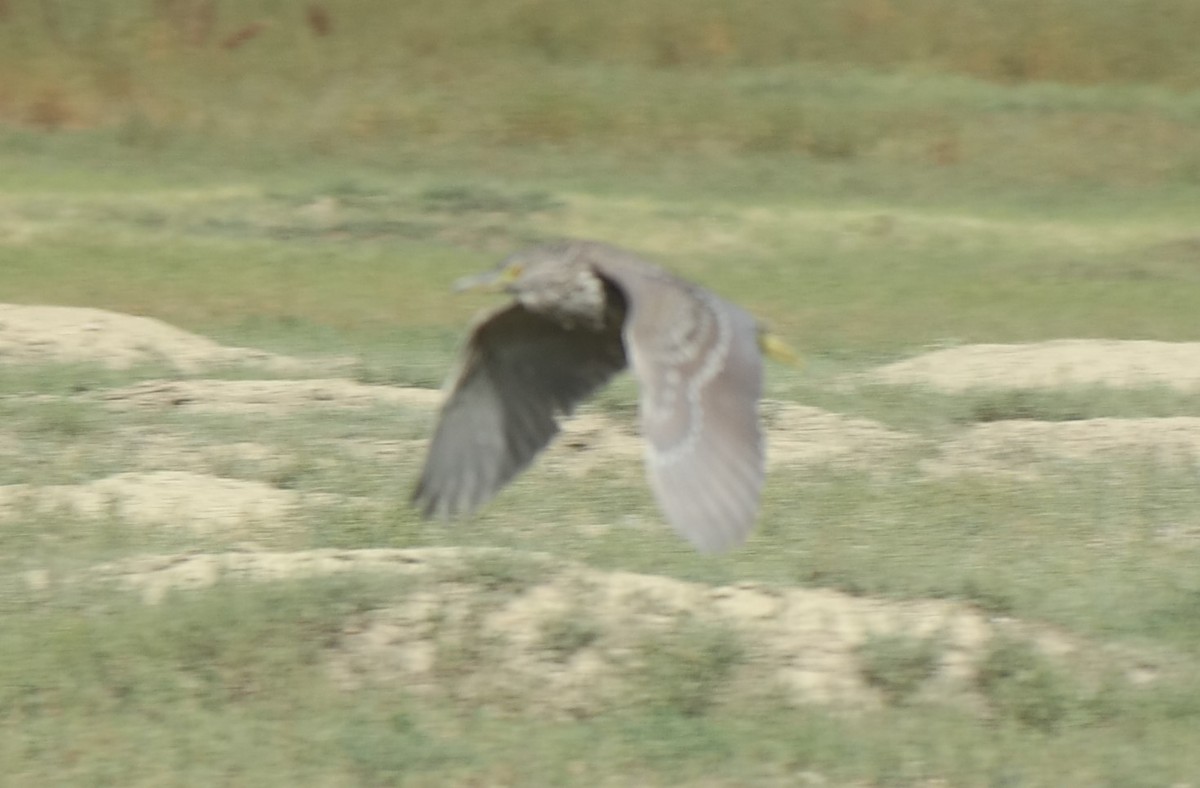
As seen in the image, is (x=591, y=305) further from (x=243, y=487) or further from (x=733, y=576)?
(x=243, y=487)

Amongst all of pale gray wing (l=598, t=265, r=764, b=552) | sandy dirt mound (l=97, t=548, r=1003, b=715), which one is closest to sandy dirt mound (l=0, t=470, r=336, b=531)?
sandy dirt mound (l=97, t=548, r=1003, b=715)

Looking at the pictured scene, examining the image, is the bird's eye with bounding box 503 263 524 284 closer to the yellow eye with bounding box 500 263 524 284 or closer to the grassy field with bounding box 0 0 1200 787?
the yellow eye with bounding box 500 263 524 284

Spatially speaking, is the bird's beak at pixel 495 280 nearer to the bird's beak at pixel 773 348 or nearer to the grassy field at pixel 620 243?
the bird's beak at pixel 773 348

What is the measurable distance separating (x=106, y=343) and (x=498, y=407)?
12.1 ft

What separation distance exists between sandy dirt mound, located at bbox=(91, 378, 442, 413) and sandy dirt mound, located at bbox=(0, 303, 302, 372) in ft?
1.55

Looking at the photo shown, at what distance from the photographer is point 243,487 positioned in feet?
17.6

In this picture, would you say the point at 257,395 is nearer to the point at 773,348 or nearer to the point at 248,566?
the point at 248,566

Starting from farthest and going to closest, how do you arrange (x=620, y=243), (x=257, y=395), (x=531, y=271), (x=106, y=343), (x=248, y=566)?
(x=620, y=243), (x=106, y=343), (x=257, y=395), (x=248, y=566), (x=531, y=271)

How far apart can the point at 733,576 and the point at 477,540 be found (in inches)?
26.7

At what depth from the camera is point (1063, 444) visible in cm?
613

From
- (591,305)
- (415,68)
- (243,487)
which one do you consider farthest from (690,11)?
(591,305)

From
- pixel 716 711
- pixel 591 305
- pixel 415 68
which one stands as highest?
pixel 415 68

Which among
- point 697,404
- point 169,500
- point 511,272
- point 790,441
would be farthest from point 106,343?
point 697,404

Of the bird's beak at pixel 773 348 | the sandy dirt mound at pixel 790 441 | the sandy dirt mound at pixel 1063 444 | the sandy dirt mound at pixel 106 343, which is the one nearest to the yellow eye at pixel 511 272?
the bird's beak at pixel 773 348
